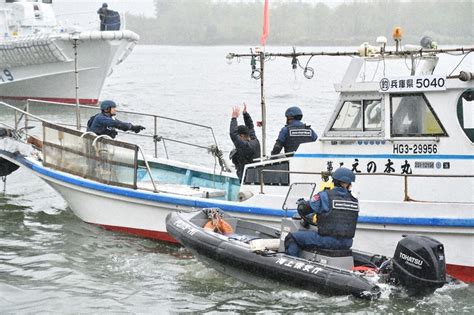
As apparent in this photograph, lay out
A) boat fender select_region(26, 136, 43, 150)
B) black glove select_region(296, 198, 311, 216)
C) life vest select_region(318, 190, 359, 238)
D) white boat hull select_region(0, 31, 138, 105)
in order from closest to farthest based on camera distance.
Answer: life vest select_region(318, 190, 359, 238) → black glove select_region(296, 198, 311, 216) → boat fender select_region(26, 136, 43, 150) → white boat hull select_region(0, 31, 138, 105)

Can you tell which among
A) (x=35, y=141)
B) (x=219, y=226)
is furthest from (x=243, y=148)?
(x=35, y=141)

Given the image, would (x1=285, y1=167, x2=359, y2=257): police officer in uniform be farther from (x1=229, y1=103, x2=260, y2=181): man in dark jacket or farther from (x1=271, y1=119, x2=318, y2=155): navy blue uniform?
(x1=229, y1=103, x2=260, y2=181): man in dark jacket

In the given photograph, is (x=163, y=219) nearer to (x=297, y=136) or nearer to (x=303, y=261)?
(x=297, y=136)

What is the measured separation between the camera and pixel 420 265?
30.2ft

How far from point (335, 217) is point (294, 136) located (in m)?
2.68

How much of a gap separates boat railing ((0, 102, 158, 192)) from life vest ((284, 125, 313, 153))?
80.2 inches

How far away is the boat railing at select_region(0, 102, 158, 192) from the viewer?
12.8 metres

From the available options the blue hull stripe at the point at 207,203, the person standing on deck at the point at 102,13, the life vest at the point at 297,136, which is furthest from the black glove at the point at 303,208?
the person standing on deck at the point at 102,13

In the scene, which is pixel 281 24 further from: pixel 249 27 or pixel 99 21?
pixel 99 21

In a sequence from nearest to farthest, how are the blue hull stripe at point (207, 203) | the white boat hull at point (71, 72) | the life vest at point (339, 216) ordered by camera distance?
1. the life vest at point (339, 216)
2. the blue hull stripe at point (207, 203)
3. the white boat hull at point (71, 72)

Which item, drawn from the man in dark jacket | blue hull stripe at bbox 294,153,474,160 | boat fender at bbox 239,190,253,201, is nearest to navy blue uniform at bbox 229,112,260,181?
the man in dark jacket

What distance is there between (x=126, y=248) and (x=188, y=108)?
2486 cm

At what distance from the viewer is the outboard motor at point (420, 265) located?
9188mm

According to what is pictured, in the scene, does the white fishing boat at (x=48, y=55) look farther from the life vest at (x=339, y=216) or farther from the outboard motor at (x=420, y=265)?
the outboard motor at (x=420, y=265)
